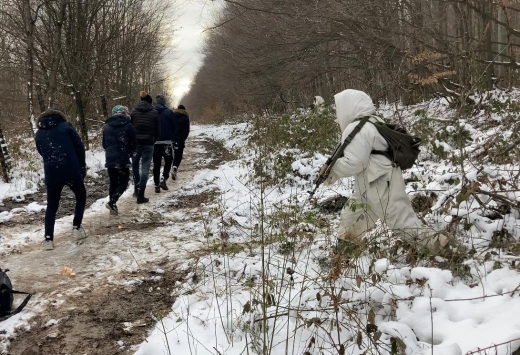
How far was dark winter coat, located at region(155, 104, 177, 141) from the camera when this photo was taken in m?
9.00

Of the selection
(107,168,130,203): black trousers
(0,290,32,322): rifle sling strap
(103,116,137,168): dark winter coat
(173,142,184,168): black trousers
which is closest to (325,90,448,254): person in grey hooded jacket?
(0,290,32,322): rifle sling strap

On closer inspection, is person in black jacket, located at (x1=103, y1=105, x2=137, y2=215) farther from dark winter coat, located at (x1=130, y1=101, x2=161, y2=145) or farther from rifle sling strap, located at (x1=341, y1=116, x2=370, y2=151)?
rifle sling strap, located at (x1=341, y1=116, x2=370, y2=151)

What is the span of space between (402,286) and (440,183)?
2.46 m

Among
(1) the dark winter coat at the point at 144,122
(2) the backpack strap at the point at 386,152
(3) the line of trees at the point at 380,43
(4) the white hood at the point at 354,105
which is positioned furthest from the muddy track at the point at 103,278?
(3) the line of trees at the point at 380,43

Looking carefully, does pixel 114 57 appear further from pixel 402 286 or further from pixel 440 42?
pixel 402 286

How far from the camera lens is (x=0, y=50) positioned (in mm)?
13375

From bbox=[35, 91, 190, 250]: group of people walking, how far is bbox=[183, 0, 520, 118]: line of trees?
111 inches

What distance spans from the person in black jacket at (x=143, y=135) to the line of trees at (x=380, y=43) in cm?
292

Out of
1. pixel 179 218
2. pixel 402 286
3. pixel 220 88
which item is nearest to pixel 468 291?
pixel 402 286

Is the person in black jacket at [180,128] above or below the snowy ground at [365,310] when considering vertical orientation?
above

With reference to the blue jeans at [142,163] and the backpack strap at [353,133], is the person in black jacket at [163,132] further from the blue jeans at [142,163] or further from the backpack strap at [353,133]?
the backpack strap at [353,133]

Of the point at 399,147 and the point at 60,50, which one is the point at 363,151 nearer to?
the point at 399,147

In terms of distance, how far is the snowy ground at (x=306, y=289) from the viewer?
2512mm

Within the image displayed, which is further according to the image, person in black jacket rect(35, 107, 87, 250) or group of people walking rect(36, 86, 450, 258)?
person in black jacket rect(35, 107, 87, 250)
